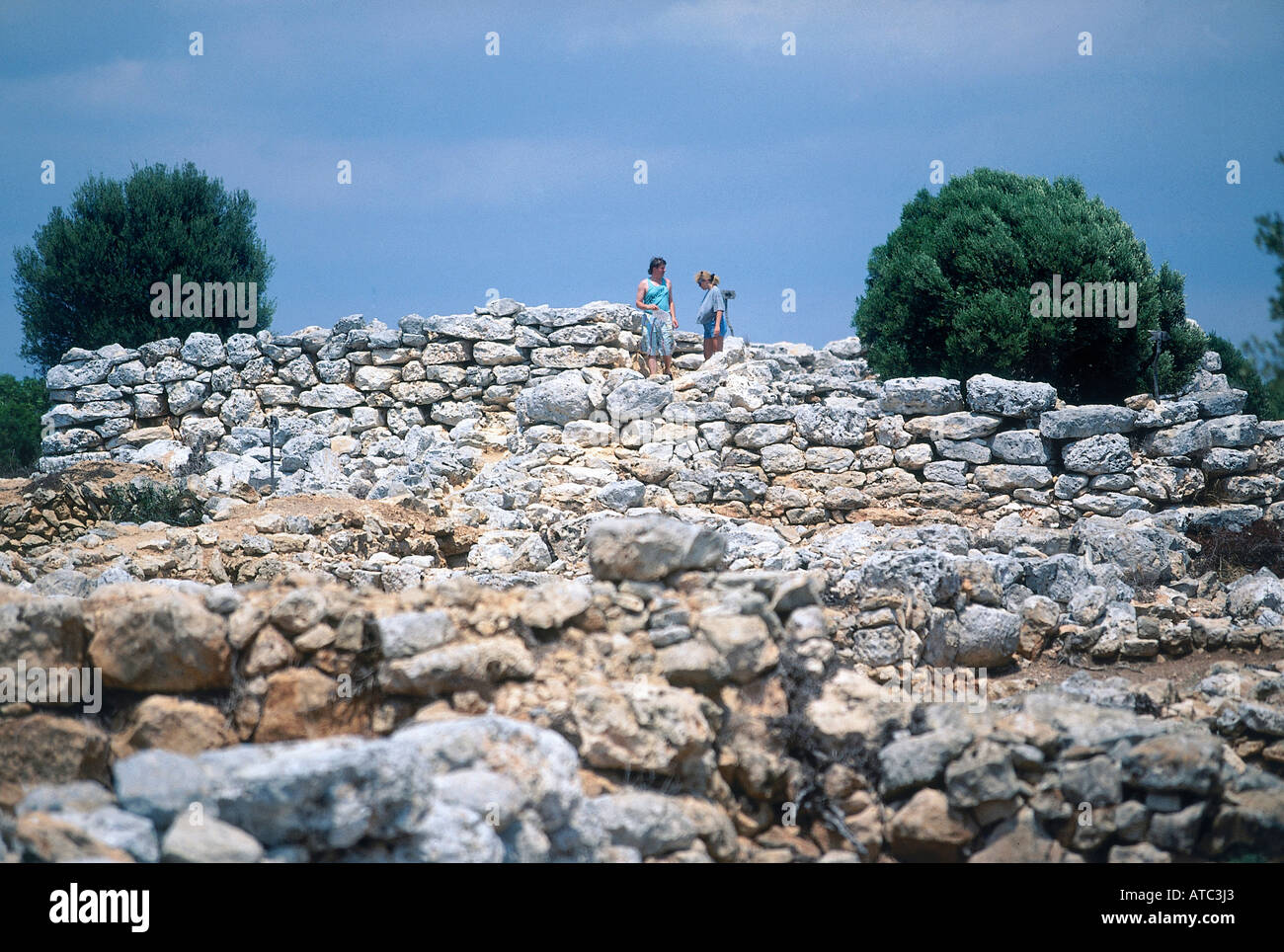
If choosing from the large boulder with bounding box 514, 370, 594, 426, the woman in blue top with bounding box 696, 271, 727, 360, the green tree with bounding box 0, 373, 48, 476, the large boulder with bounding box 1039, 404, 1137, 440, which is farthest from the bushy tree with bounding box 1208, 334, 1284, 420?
the green tree with bounding box 0, 373, 48, 476

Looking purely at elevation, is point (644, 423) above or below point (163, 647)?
above

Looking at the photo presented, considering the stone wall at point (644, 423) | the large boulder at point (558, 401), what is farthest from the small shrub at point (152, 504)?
the large boulder at point (558, 401)

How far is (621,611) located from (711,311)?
1063cm

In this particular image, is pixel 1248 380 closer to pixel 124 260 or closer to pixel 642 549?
pixel 642 549

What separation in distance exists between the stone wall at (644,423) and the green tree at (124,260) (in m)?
4.28

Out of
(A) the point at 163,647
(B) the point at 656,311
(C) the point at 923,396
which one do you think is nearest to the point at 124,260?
(B) the point at 656,311

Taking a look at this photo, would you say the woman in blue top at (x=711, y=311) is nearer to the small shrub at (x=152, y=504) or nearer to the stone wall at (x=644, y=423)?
the stone wall at (x=644, y=423)

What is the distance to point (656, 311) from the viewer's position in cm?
1599

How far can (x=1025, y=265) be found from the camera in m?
14.8

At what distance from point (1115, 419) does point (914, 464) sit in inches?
94.1

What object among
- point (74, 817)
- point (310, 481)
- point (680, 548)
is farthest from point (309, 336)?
point (74, 817)

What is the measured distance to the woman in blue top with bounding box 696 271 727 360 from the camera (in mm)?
16281

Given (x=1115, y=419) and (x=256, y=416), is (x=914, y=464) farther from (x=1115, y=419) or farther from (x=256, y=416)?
(x=256, y=416)

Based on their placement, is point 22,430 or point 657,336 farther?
point 22,430
